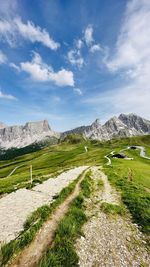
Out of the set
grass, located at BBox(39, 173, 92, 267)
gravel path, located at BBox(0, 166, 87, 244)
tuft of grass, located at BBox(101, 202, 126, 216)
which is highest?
gravel path, located at BBox(0, 166, 87, 244)

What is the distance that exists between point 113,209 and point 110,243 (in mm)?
5872

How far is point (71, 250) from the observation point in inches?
388

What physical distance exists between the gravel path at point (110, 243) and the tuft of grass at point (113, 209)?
711mm

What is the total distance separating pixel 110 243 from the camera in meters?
11.3

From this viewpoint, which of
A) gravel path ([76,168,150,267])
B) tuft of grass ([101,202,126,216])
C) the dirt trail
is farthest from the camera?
tuft of grass ([101,202,126,216])

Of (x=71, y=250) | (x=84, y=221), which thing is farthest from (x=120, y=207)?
(x=71, y=250)

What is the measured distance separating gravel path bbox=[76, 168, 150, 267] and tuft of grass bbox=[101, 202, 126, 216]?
0.71 meters

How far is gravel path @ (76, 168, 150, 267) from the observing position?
31.8 feet

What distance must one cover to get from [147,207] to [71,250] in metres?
10.3

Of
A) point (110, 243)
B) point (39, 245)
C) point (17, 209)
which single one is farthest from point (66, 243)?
point (17, 209)

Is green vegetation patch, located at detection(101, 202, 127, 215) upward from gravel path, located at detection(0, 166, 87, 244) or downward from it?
downward

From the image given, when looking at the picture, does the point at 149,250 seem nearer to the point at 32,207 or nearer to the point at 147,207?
the point at 147,207

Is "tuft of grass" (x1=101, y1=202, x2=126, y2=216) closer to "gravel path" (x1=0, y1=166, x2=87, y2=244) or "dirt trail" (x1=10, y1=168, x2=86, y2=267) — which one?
"dirt trail" (x1=10, y1=168, x2=86, y2=267)

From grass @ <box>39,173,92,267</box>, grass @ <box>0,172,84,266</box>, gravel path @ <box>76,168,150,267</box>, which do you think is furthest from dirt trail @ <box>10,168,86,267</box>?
gravel path @ <box>76,168,150,267</box>
